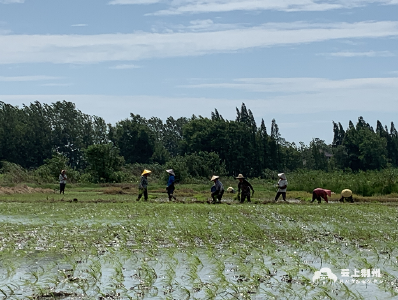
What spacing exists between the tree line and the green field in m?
54.5

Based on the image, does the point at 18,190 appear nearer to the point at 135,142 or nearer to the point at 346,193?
the point at 346,193

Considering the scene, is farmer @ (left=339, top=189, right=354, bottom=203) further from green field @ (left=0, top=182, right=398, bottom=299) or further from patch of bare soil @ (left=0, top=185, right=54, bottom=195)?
patch of bare soil @ (left=0, top=185, right=54, bottom=195)

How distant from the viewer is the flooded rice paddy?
9211 millimetres

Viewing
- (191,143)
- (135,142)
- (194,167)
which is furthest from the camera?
(135,142)

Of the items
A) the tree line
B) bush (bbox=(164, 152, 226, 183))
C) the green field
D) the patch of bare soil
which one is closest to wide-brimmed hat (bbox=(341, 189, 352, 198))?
the green field

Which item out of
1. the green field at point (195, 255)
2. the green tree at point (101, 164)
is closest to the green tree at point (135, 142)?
the green tree at point (101, 164)

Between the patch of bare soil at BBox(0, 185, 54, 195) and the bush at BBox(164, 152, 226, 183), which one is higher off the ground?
the bush at BBox(164, 152, 226, 183)

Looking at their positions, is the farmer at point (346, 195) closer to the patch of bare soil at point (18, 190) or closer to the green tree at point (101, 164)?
the patch of bare soil at point (18, 190)

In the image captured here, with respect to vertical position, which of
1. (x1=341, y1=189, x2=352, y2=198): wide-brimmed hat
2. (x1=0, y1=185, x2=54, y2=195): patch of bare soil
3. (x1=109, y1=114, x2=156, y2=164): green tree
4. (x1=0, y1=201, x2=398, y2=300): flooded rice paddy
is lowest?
(x1=0, y1=185, x2=54, y2=195): patch of bare soil

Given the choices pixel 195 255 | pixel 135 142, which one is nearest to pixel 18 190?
pixel 195 255

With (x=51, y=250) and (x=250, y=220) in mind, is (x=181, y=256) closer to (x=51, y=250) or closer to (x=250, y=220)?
(x=51, y=250)

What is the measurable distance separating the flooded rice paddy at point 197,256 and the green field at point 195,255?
0.06 feet

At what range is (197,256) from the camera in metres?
12.1

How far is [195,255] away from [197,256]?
74mm
